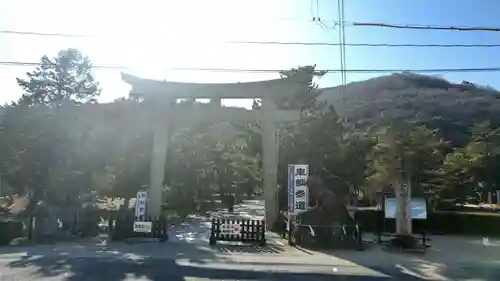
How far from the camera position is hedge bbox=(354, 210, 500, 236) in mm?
19625

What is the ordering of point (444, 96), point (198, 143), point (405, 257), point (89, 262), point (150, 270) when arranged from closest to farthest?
1. point (150, 270)
2. point (89, 262)
3. point (405, 257)
4. point (198, 143)
5. point (444, 96)

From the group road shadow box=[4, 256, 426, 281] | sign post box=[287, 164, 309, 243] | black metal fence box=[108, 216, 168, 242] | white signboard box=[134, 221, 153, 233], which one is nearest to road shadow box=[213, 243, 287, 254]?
sign post box=[287, 164, 309, 243]

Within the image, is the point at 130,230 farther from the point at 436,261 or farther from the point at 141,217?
the point at 436,261

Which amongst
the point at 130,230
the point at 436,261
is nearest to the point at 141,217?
the point at 130,230

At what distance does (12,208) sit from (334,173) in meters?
14.6

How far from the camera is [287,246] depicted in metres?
14.3

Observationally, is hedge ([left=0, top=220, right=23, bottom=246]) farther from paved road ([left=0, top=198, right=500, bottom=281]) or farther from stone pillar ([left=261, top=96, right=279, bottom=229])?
stone pillar ([left=261, top=96, right=279, bottom=229])

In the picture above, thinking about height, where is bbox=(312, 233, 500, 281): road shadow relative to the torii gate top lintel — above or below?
below

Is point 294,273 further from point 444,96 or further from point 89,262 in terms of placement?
point 444,96

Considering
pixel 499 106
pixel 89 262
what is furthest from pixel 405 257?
pixel 499 106

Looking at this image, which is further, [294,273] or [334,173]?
[334,173]

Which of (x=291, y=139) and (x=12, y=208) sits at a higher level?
(x=291, y=139)

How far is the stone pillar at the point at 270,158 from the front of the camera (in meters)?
19.5

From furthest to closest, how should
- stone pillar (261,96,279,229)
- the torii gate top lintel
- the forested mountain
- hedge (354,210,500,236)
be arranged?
1. the forested mountain
2. hedge (354,210,500,236)
3. stone pillar (261,96,279,229)
4. the torii gate top lintel
